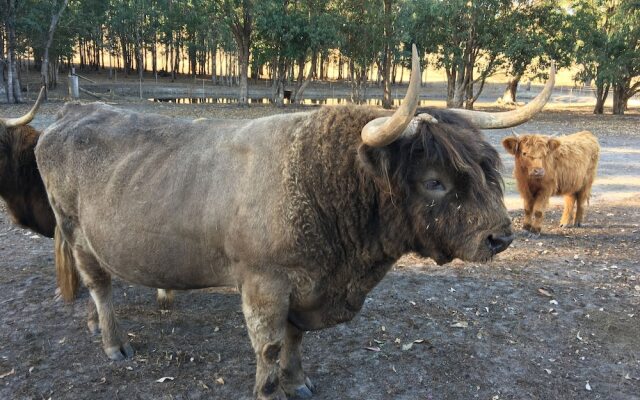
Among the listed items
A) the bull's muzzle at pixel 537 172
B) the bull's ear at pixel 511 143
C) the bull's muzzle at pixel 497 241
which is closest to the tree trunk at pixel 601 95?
the bull's ear at pixel 511 143

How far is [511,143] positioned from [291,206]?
612 cm

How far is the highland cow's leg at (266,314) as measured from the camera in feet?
10.9

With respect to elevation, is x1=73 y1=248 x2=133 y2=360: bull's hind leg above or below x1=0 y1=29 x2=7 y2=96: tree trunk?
below

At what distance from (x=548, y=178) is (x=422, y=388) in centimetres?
529

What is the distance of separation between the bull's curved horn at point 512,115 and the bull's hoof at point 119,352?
343 centimetres

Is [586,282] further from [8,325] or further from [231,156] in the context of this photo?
[8,325]

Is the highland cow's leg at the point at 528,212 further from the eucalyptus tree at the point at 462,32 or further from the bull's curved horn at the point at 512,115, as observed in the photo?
the eucalyptus tree at the point at 462,32

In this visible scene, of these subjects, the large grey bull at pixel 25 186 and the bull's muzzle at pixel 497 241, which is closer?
the bull's muzzle at pixel 497 241

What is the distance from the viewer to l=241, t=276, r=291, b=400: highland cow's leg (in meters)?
3.33

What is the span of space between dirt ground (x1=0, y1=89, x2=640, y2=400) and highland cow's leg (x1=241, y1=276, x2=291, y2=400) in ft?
2.03

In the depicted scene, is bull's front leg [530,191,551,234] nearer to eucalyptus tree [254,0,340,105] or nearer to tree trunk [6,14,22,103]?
eucalyptus tree [254,0,340,105]

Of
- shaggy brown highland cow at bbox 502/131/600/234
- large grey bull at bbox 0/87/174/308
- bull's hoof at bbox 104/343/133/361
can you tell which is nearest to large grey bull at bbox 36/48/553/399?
bull's hoof at bbox 104/343/133/361

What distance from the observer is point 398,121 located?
9.16 feet

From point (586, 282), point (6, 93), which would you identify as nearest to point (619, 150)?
point (586, 282)
